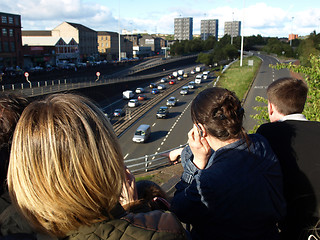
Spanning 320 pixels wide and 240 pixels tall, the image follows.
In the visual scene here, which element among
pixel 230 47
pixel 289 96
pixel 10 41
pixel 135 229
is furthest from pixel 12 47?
pixel 135 229

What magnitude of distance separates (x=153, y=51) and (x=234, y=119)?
134m

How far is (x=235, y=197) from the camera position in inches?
71.1

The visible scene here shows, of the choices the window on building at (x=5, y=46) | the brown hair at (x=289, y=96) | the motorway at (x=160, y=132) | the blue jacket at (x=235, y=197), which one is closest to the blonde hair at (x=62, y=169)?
the blue jacket at (x=235, y=197)

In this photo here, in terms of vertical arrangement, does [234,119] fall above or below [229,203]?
above

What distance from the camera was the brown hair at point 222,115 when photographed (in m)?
1.93

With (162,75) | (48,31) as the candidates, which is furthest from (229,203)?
(48,31)

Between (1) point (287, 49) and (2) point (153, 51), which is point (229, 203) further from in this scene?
(2) point (153, 51)

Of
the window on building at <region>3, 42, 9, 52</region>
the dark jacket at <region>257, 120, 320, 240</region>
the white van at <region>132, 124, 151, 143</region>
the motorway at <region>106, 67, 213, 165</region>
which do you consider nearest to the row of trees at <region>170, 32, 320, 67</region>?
the motorway at <region>106, 67, 213, 165</region>

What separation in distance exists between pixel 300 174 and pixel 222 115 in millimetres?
784

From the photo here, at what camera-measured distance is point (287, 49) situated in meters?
69.6

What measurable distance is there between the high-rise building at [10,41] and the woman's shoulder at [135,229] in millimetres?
51553

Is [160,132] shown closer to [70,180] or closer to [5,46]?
[70,180]

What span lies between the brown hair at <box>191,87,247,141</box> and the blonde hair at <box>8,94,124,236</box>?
82cm

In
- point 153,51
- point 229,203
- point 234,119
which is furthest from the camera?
point 153,51
